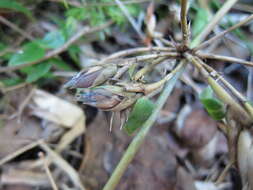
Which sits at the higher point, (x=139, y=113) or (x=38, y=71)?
(x=38, y=71)

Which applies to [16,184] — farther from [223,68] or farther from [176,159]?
[223,68]

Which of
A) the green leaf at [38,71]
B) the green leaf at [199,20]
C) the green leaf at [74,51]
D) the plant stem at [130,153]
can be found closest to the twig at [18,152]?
the green leaf at [38,71]

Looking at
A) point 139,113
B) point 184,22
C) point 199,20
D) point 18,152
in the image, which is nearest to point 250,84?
point 199,20

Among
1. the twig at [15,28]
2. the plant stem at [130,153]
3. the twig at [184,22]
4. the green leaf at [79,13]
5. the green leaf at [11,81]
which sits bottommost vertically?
the plant stem at [130,153]

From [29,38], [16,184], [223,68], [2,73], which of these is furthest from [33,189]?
[223,68]

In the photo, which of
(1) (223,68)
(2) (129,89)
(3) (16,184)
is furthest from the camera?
(1) (223,68)

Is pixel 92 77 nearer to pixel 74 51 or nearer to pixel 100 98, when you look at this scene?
pixel 100 98

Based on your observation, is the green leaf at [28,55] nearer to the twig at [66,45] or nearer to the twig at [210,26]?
the twig at [66,45]
